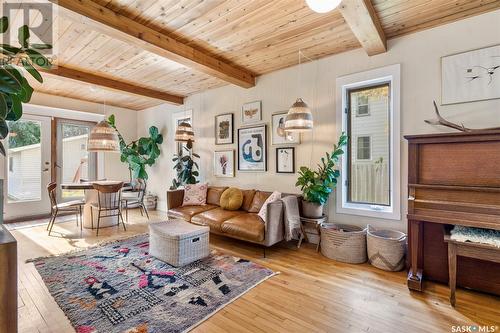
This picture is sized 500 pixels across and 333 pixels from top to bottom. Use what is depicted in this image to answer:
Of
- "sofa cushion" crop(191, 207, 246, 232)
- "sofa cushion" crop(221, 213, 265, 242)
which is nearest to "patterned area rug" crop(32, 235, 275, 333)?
Result: "sofa cushion" crop(221, 213, 265, 242)

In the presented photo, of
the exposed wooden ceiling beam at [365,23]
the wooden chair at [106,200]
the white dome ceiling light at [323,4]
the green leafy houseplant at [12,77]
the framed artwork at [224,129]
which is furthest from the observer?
the framed artwork at [224,129]

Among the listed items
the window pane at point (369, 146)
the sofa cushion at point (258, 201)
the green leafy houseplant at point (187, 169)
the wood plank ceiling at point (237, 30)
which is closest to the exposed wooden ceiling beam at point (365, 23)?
the wood plank ceiling at point (237, 30)

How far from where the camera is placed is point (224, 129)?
4.85 meters

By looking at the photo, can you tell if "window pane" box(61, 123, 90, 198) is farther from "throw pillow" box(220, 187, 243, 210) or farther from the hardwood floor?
"throw pillow" box(220, 187, 243, 210)

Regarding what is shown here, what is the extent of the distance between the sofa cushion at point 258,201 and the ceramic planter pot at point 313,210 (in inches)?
25.7

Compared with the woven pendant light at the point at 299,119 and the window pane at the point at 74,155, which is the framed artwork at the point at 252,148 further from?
the window pane at the point at 74,155

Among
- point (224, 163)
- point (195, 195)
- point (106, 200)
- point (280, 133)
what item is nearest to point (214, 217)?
point (195, 195)

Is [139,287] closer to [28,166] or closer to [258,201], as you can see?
[258,201]

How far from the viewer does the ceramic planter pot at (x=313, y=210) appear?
3.35 m

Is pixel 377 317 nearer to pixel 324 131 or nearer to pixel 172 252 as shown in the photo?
pixel 172 252

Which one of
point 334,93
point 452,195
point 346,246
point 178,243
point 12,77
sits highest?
point 334,93

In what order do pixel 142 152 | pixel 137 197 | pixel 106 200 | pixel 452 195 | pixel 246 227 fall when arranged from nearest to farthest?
pixel 452 195 < pixel 246 227 < pixel 106 200 < pixel 137 197 < pixel 142 152

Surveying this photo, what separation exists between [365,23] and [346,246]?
2438mm

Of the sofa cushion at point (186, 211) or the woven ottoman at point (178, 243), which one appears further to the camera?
the sofa cushion at point (186, 211)
